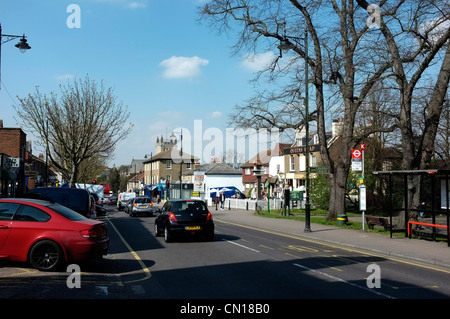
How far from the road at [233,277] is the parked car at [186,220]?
1749mm

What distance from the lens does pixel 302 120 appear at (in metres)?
25.4

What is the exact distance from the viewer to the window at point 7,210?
939 centimetres

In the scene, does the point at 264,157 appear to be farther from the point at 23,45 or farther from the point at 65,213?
the point at 65,213

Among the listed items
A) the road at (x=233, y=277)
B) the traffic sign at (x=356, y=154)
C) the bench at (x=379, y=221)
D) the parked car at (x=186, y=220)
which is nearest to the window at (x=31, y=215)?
the road at (x=233, y=277)

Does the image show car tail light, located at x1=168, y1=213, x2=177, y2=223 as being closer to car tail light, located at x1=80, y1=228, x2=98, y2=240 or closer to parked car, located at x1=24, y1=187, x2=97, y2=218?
parked car, located at x1=24, y1=187, x2=97, y2=218

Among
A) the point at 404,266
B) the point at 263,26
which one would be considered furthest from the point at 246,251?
the point at 263,26

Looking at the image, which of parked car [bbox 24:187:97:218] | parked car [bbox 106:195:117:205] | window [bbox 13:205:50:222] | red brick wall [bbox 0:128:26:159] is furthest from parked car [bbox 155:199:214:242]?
parked car [bbox 106:195:117:205]

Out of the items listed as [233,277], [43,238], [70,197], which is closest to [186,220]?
[70,197]

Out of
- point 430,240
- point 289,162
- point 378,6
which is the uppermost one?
point 378,6

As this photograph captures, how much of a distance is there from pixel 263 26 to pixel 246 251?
49.5 ft

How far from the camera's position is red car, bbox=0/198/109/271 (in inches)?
360

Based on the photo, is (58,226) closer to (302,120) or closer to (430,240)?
(430,240)

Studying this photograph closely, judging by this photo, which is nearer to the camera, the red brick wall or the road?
the road
